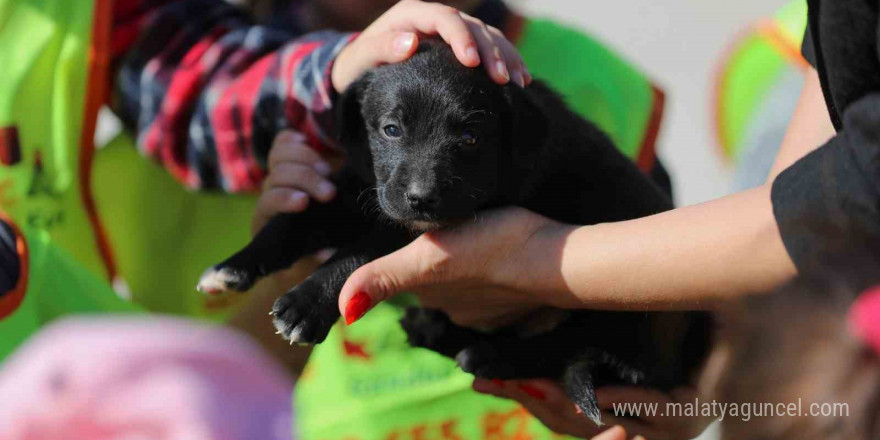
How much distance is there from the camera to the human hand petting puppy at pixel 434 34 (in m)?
1.67

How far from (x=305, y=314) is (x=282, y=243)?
270 mm

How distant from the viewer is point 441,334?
78.4 inches

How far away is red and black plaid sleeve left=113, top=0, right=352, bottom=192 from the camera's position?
83.2 inches

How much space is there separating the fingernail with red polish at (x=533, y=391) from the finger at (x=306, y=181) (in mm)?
523

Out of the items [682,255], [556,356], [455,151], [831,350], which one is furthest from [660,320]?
[831,350]

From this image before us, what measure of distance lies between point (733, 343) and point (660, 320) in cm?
77

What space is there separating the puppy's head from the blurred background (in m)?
3.07

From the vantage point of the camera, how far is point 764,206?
4.66 ft

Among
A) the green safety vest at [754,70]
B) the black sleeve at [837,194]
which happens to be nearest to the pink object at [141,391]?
the black sleeve at [837,194]

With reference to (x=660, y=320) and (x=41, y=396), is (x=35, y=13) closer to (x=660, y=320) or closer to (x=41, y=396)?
(x=660, y=320)

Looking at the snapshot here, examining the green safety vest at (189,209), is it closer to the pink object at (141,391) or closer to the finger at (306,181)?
the finger at (306,181)

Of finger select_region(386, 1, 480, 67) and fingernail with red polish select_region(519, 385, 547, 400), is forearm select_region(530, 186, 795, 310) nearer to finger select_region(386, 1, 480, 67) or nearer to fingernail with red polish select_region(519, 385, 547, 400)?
fingernail with red polish select_region(519, 385, 547, 400)

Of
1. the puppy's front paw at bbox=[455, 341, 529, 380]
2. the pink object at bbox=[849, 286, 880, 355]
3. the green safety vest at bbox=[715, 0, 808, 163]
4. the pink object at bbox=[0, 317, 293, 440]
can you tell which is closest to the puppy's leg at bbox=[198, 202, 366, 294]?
the puppy's front paw at bbox=[455, 341, 529, 380]

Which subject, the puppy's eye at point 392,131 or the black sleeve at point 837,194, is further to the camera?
the puppy's eye at point 392,131
